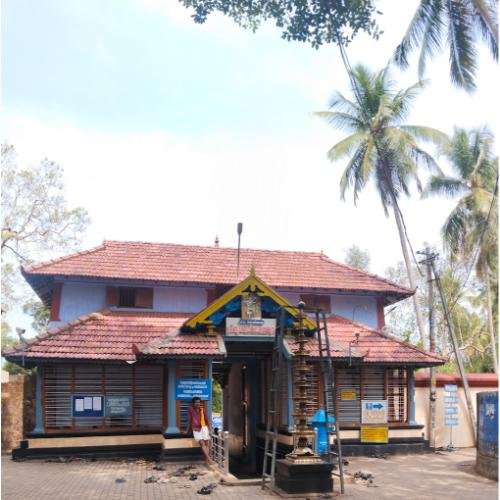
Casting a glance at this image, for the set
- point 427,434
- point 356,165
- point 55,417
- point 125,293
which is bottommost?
point 427,434

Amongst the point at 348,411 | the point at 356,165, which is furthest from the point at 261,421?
the point at 356,165

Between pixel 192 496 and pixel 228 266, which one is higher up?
pixel 228 266

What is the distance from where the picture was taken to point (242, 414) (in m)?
18.2

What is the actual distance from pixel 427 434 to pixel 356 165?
10.8 m

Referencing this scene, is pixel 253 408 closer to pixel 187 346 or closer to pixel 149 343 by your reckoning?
pixel 187 346

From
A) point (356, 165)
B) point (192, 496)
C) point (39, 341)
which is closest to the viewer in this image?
point (192, 496)

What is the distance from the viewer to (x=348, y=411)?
16219mm

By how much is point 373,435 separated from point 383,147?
11.6 m

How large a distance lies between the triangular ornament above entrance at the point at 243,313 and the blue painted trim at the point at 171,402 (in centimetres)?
93

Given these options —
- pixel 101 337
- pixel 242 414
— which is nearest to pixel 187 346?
pixel 101 337

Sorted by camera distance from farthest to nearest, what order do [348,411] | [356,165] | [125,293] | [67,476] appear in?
A: [356,165]
[125,293]
[348,411]
[67,476]

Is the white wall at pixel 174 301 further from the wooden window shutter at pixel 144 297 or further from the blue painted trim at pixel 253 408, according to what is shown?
the blue painted trim at pixel 253 408

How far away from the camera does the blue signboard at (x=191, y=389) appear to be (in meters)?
13.9

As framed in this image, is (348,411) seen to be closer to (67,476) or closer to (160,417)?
(160,417)
